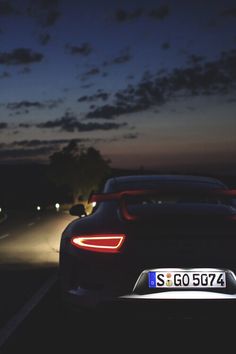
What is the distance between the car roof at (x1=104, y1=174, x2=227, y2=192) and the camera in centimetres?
652

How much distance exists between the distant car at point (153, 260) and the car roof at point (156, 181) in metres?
1.03

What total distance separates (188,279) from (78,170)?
334ft

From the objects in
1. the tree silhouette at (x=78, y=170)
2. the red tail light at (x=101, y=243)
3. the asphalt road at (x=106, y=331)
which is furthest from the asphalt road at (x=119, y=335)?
the tree silhouette at (x=78, y=170)

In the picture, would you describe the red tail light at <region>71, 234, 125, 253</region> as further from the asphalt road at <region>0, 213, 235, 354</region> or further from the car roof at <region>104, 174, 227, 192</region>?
the car roof at <region>104, 174, 227, 192</region>

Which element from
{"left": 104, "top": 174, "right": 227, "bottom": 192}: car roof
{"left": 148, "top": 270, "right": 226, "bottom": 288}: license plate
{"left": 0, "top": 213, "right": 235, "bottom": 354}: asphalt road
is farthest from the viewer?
{"left": 104, "top": 174, "right": 227, "bottom": 192}: car roof

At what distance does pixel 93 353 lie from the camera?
205 inches

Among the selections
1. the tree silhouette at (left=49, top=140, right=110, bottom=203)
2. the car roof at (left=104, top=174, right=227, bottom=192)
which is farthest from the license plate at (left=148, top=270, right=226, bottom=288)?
the tree silhouette at (left=49, top=140, right=110, bottom=203)

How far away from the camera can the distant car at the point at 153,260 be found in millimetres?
4914

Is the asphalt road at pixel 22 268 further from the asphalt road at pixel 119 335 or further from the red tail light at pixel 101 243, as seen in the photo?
the red tail light at pixel 101 243

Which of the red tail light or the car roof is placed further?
the car roof

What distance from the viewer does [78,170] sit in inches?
4193

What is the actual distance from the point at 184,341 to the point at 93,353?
88 cm

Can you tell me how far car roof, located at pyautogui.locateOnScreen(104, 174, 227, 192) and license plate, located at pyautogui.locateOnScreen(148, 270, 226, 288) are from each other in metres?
1.57

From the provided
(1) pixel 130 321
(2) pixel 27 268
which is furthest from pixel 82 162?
(1) pixel 130 321
